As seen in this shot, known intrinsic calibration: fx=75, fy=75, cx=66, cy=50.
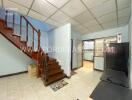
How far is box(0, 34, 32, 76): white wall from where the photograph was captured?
10.8ft

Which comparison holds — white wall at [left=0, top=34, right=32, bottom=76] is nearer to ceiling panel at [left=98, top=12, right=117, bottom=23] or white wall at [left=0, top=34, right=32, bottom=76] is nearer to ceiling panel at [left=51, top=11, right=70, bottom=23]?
ceiling panel at [left=51, top=11, right=70, bottom=23]

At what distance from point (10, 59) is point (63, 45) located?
2.56 metres

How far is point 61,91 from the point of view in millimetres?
2387

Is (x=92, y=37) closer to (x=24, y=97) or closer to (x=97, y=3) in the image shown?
(x=97, y=3)

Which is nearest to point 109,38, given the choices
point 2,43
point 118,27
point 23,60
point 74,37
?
point 118,27

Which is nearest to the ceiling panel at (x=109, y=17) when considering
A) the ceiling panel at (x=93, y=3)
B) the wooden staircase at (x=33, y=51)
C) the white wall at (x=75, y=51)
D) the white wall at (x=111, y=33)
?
the ceiling panel at (x=93, y=3)

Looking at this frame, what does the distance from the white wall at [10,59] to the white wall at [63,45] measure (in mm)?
1772

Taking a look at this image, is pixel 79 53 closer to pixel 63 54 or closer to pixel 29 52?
pixel 63 54

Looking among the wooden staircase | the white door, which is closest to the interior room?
the wooden staircase

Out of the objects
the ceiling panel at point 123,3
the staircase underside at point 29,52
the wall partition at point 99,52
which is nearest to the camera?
the ceiling panel at point 123,3

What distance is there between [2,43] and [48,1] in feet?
→ 9.37

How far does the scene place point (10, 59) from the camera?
3488mm

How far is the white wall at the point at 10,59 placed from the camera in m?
3.28

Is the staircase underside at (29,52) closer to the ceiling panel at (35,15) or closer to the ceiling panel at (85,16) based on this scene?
the ceiling panel at (35,15)
